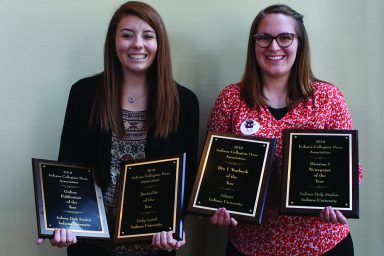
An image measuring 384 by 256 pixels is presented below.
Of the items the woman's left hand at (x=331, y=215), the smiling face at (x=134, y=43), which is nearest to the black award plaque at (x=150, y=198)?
the smiling face at (x=134, y=43)

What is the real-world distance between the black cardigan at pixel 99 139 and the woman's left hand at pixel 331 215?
0.53 meters

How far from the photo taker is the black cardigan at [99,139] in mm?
1673

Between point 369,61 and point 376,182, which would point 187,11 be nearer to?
point 369,61

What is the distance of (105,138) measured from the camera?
5.49ft

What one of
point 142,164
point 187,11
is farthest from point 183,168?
point 187,11

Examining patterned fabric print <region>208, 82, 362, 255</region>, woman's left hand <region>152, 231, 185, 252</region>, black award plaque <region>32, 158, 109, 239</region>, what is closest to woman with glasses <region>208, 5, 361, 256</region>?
patterned fabric print <region>208, 82, 362, 255</region>

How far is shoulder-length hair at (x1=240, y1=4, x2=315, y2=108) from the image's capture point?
171 cm

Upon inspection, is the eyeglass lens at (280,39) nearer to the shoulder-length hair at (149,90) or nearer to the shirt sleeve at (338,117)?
the shirt sleeve at (338,117)

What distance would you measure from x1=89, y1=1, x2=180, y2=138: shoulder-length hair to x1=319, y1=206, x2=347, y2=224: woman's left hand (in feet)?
2.15

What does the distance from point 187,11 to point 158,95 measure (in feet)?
1.89

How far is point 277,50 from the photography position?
1680 millimetres

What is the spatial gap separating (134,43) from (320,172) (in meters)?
0.85

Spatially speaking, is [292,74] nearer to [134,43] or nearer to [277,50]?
[277,50]

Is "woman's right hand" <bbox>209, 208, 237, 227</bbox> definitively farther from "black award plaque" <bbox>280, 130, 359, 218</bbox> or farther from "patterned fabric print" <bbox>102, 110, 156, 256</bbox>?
"patterned fabric print" <bbox>102, 110, 156, 256</bbox>
